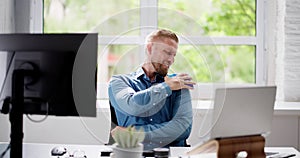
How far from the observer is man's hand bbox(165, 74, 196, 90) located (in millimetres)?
2096

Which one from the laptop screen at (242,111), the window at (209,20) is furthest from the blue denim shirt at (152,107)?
the window at (209,20)

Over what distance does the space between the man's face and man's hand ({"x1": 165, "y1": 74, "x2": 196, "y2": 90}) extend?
40 mm

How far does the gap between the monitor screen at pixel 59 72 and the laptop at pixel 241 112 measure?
0.45 meters

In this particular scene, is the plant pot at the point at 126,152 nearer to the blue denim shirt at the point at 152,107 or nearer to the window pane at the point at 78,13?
the blue denim shirt at the point at 152,107

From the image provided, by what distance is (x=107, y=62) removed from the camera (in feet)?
7.40

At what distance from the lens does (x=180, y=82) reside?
2.14 meters

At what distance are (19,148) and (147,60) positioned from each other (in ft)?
2.09

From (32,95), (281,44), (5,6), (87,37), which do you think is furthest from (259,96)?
(5,6)

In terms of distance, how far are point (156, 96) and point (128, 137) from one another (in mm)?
334

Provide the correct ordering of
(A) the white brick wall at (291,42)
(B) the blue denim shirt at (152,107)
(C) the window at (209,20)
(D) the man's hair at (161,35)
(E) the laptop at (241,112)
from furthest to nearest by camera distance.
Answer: (C) the window at (209,20) < (A) the white brick wall at (291,42) < (D) the man's hair at (161,35) < (B) the blue denim shirt at (152,107) < (E) the laptop at (241,112)

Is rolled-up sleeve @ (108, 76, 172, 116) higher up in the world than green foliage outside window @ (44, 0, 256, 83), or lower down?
lower down

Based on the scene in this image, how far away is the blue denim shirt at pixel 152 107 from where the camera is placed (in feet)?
6.81

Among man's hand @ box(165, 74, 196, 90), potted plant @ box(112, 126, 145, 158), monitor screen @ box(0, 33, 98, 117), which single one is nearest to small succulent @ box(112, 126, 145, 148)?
potted plant @ box(112, 126, 145, 158)

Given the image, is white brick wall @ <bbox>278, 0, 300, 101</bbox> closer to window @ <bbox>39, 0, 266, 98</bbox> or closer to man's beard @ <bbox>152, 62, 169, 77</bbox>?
window @ <bbox>39, 0, 266, 98</bbox>
